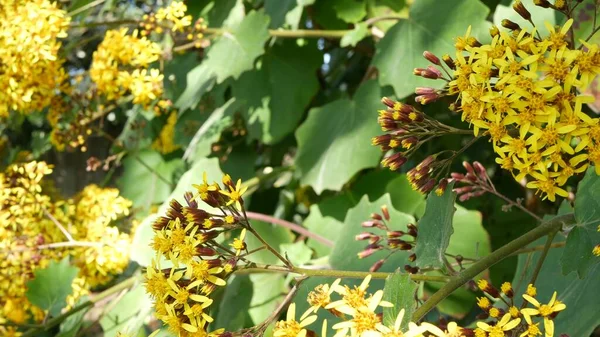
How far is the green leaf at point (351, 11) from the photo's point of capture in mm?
2857

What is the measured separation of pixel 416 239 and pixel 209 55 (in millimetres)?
1581

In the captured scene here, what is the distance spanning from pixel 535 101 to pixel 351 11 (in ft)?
5.72

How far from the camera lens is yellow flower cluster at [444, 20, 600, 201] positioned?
122 centimetres

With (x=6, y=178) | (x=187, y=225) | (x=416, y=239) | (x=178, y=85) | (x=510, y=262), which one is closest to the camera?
(x=187, y=225)

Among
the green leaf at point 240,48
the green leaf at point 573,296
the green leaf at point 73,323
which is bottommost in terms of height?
the green leaf at point 73,323

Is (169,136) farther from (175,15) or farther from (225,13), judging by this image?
(175,15)

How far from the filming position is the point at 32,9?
8.16ft

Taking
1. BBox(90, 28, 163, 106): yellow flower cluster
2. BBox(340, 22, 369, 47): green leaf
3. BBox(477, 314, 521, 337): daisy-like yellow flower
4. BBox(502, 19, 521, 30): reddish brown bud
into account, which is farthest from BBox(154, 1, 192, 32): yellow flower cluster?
BBox(477, 314, 521, 337): daisy-like yellow flower

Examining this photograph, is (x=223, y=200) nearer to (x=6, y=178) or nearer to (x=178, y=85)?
(x=6, y=178)

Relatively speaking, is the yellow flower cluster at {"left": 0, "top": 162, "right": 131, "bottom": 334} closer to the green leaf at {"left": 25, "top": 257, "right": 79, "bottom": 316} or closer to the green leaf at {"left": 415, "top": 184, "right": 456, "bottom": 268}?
the green leaf at {"left": 25, "top": 257, "right": 79, "bottom": 316}

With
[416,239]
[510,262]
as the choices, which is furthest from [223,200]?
[510,262]

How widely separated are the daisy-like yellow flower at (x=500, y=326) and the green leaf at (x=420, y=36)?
54.0 inches

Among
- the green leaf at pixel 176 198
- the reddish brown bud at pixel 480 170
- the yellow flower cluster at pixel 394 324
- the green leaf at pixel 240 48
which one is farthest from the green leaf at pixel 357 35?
the yellow flower cluster at pixel 394 324

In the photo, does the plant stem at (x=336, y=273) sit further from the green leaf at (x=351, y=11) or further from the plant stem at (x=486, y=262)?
the green leaf at (x=351, y=11)
